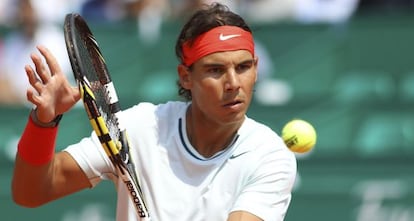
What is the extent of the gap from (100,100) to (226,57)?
608mm

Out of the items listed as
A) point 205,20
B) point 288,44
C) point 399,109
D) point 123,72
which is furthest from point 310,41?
point 205,20

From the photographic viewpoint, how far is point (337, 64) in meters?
9.48

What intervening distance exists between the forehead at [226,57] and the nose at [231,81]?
7cm

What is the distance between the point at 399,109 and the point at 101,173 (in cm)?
494

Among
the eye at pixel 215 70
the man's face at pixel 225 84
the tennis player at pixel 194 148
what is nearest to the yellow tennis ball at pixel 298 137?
the tennis player at pixel 194 148

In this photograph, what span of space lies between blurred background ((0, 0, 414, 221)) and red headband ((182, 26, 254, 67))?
4624 mm

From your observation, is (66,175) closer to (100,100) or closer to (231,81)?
(100,100)

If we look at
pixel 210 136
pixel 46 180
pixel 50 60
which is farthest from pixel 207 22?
pixel 46 180

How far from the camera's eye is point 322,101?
950cm

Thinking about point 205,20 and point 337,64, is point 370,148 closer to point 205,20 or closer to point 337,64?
point 337,64

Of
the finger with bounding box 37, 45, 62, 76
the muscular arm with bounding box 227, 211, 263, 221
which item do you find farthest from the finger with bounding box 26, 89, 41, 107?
the muscular arm with bounding box 227, 211, 263, 221

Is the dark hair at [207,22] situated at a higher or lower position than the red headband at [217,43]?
higher

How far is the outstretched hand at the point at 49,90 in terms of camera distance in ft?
15.2

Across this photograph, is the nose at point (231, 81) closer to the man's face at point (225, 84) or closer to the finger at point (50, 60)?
the man's face at point (225, 84)
